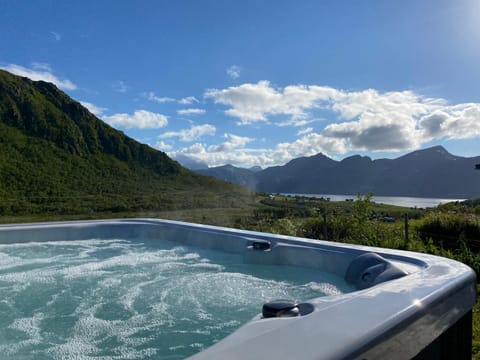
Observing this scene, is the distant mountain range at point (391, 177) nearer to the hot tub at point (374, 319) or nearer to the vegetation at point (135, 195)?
the vegetation at point (135, 195)

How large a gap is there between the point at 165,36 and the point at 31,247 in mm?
4392

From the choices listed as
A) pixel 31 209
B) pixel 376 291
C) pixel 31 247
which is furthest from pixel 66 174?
pixel 376 291

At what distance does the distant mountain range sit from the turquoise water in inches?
484

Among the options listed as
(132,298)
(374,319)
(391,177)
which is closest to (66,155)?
(132,298)

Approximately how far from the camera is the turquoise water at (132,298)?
1678 mm

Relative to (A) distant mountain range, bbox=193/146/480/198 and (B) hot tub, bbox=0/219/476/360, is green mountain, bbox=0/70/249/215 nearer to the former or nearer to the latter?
(A) distant mountain range, bbox=193/146/480/198

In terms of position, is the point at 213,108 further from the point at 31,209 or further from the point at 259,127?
the point at 31,209

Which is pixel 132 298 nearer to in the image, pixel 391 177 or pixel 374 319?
pixel 374 319

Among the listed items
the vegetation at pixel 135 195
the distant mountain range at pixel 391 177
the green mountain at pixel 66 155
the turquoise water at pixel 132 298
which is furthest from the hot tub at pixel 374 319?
the green mountain at pixel 66 155

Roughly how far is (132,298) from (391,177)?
99.1 feet

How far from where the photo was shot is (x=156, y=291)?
8.21ft

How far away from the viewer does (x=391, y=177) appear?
2936 cm

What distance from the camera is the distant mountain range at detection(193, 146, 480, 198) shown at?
75.5 feet

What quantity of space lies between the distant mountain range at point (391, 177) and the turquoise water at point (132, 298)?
12.3m
